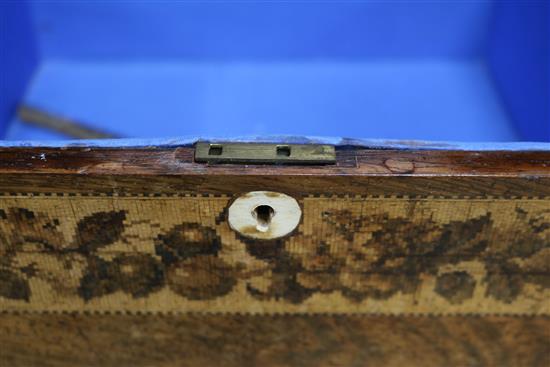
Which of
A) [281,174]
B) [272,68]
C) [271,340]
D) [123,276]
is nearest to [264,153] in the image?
[281,174]

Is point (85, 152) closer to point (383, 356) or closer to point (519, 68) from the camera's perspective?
point (383, 356)

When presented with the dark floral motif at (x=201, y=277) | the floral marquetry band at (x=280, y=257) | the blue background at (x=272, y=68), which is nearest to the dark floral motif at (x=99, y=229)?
the floral marquetry band at (x=280, y=257)

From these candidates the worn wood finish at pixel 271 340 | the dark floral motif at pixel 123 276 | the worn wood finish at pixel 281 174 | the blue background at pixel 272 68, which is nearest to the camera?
the worn wood finish at pixel 281 174

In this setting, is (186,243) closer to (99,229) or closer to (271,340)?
(99,229)

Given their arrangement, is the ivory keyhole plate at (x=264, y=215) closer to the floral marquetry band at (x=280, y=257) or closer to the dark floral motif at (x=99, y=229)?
the floral marquetry band at (x=280, y=257)

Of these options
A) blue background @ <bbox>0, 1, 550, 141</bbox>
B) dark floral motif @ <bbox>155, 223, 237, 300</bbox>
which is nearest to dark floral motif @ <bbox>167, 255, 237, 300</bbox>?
dark floral motif @ <bbox>155, 223, 237, 300</bbox>

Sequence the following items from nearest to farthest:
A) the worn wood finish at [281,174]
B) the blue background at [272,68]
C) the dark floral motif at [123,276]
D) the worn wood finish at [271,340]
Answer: the worn wood finish at [281,174], the dark floral motif at [123,276], the worn wood finish at [271,340], the blue background at [272,68]

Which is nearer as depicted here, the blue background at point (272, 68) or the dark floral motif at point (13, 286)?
the dark floral motif at point (13, 286)
